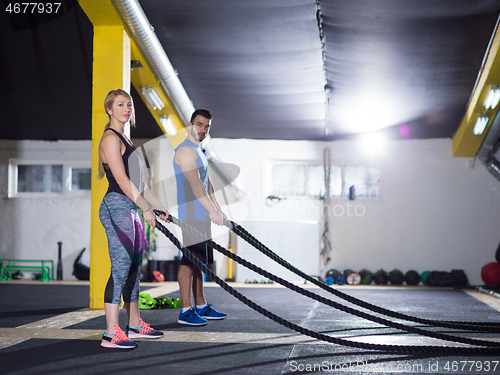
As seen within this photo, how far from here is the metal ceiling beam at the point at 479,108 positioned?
4618 mm

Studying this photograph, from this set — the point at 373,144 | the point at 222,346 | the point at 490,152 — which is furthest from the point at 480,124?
the point at 222,346

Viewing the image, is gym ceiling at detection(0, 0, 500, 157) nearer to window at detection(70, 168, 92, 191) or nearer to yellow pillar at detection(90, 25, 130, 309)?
yellow pillar at detection(90, 25, 130, 309)

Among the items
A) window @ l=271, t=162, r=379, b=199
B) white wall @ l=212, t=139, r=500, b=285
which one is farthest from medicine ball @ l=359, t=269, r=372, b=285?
window @ l=271, t=162, r=379, b=199

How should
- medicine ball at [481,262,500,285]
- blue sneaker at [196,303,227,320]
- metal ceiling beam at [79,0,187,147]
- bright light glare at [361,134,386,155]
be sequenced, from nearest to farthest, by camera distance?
blue sneaker at [196,303,227,320] → metal ceiling beam at [79,0,187,147] → medicine ball at [481,262,500,285] → bright light glare at [361,134,386,155]

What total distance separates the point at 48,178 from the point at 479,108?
22.5 feet

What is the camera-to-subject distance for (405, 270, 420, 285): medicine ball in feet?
24.0

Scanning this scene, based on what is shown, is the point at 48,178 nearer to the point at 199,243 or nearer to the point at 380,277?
the point at 380,277

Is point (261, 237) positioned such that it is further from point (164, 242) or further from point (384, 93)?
point (384, 93)

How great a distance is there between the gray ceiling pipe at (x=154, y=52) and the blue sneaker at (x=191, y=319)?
2.53 meters

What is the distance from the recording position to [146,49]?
4.60 m

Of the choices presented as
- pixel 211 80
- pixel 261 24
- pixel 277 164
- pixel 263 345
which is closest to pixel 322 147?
pixel 277 164

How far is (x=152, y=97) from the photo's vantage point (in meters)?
5.59

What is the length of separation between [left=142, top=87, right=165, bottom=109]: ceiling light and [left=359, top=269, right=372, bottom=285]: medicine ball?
4029 mm

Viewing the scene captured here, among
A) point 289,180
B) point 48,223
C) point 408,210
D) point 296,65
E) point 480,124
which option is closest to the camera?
point 296,65
